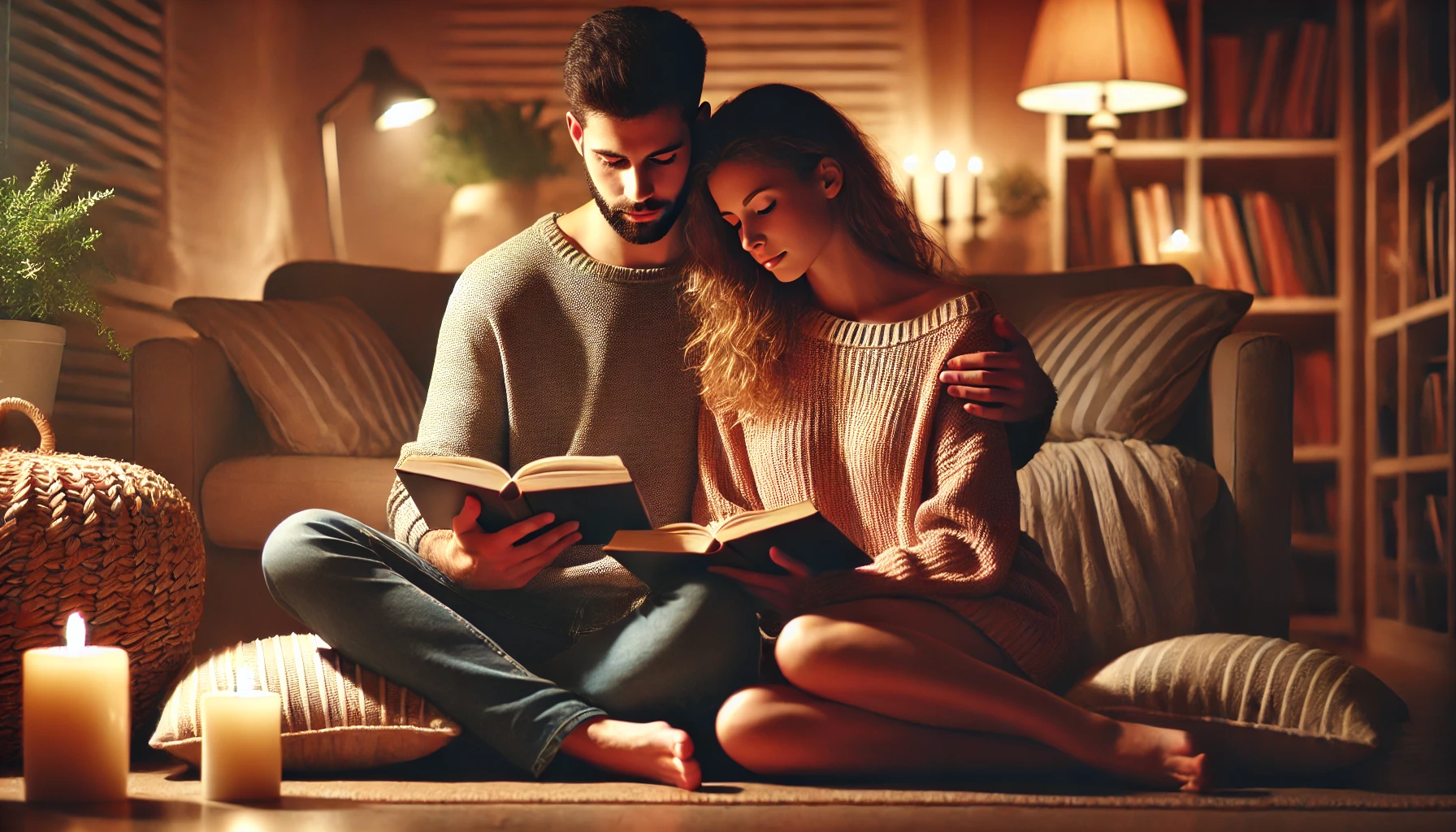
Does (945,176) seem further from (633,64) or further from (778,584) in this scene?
(778,584)

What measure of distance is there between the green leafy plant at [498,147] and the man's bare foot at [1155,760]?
2325mm

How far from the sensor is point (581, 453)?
4.93 feet

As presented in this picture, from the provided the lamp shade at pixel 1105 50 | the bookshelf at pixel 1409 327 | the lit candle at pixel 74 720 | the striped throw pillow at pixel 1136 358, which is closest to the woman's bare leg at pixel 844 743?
the lit candle at pixel 74 720

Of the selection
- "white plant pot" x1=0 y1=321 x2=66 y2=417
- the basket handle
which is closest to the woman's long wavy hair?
the basket handle

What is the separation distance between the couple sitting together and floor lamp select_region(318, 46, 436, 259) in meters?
1.64

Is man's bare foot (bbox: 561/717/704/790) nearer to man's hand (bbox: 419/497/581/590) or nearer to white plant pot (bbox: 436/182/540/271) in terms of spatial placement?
man's hand (bbox: 419/497/581/590)

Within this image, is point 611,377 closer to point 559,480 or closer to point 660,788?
point 559,480

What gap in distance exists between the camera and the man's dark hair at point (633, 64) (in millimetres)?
1421

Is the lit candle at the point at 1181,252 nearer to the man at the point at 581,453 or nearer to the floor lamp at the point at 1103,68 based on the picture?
the floor lamp at the point at 1103,68

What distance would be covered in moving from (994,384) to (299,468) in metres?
1.28

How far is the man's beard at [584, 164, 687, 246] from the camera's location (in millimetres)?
1485

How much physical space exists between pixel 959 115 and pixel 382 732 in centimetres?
245

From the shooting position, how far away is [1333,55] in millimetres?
3066

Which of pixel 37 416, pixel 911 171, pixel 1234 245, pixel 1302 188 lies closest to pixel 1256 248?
pixel 1234 245
